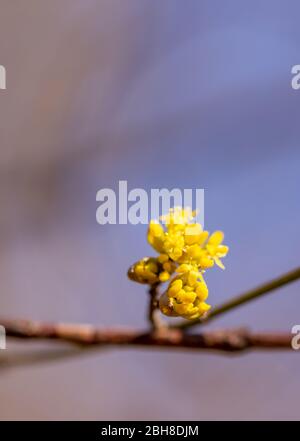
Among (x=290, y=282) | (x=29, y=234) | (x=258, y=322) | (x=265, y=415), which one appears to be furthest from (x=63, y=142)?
(x=290, y=282)

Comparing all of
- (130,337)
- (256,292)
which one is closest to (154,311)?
(130,337)

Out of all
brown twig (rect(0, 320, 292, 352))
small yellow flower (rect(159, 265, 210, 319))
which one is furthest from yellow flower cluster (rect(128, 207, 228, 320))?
brown twig (rect(0, 320, 292, 352))

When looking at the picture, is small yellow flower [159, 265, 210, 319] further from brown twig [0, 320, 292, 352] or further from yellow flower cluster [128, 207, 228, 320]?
brown twig [0, 320, 292, 352]

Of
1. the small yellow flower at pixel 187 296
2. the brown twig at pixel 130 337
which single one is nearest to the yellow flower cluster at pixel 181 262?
the small yellow flower at pixel 187 296

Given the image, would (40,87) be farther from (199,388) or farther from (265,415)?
(265,415)

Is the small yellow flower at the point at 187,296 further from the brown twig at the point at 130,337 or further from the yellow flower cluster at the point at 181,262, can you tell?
the brown twig at the point at 130,337

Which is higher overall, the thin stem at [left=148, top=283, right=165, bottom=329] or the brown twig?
the thin stem at [left=148, top=283, right=165, bottom=329]
